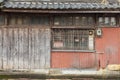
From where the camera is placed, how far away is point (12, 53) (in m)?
15.0

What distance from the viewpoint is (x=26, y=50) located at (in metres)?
14.9

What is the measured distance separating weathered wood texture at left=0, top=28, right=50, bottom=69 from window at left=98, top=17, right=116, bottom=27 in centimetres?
285

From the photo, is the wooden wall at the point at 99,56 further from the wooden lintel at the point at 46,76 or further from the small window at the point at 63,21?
the small window at the point at 63,21

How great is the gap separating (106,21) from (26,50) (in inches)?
180

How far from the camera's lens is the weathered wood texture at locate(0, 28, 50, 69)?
14.9 meters

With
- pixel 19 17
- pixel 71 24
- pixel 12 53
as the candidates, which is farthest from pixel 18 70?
pixel 71 24

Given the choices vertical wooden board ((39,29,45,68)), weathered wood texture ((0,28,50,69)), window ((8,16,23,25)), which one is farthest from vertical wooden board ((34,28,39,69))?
window ((8,16,23,25))

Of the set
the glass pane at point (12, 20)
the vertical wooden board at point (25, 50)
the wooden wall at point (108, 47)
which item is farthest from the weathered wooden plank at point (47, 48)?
the wooden wall at point (108, 47)

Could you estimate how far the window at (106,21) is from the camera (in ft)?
49.3

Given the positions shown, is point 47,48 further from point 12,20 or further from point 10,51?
point 12,20

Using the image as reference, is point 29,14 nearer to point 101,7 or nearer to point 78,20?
point 78,20

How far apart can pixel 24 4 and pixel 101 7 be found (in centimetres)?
397

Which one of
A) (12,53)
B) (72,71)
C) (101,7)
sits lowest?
(72,71)

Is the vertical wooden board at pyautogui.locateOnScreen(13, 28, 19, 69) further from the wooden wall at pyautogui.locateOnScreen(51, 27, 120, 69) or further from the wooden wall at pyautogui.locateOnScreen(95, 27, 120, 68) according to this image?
the wooden wall at pyautogui.locateOnScreen(95, 27, 120, 68)
